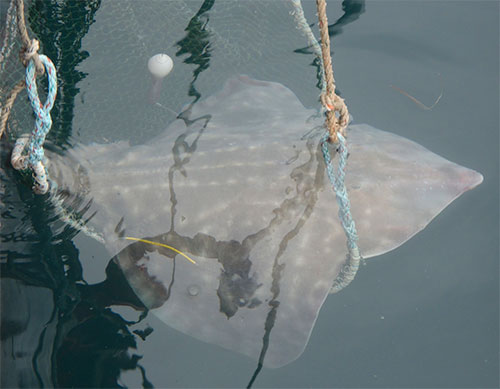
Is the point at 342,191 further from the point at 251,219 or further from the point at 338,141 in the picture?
the point at 251,219

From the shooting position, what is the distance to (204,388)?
12.2ft

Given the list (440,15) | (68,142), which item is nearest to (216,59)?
(68,142)

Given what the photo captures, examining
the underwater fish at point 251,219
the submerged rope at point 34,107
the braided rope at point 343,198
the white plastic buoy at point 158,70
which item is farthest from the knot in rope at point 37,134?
the braided rope at point 343,198

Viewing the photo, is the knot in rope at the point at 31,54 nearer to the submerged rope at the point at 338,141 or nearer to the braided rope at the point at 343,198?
the submerged rope at the point at 338,141

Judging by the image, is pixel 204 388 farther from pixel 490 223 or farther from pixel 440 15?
pixel 440 15

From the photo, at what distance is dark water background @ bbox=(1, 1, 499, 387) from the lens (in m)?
3.67

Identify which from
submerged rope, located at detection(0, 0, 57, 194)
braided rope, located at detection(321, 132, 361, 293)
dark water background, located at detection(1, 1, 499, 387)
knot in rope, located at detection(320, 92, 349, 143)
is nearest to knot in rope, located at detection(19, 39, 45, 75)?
submerged rope, located at detection(0, 0, 57, 194)

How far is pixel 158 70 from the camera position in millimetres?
4785

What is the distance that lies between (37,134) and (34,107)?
0.23 m

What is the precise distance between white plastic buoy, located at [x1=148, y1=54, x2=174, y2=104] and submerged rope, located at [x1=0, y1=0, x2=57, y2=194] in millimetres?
1514

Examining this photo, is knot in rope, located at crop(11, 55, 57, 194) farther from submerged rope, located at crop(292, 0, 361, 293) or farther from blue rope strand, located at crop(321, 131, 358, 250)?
blue rope strand, located at crop(321, 131, 358, 250)

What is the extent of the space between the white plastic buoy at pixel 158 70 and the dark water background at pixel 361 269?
101 mm

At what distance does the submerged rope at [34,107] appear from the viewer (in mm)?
3041

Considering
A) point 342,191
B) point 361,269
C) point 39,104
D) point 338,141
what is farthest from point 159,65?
point 361,269
